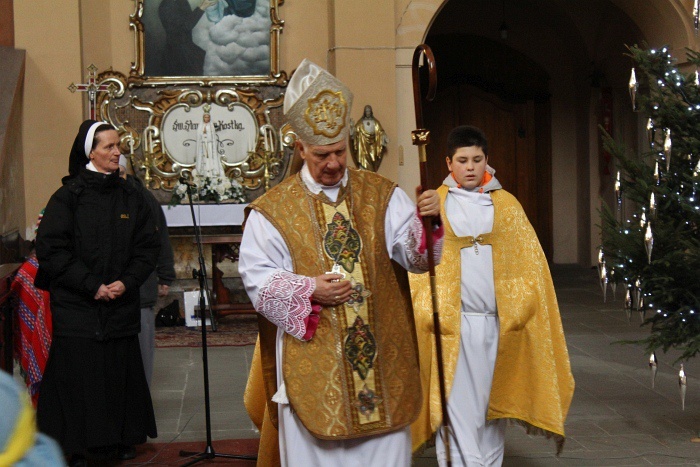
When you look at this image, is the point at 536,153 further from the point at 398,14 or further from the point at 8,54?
the point at 8,54

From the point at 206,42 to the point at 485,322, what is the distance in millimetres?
7649

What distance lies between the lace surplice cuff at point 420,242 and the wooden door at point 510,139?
488 inches

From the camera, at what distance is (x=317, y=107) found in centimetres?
397

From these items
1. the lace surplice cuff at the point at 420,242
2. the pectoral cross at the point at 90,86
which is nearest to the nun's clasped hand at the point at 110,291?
the lace surplice cuff at the point at 420,242

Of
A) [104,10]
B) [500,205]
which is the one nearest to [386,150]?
[104,10]

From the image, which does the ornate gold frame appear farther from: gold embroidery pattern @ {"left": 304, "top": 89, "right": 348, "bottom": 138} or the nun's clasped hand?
gold embroidery pattern @ {"left": 304, "top": 89, "right": 348, "bottom": 138}

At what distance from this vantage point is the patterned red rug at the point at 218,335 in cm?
979

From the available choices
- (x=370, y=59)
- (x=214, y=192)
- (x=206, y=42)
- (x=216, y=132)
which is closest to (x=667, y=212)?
(x=370, y=59)

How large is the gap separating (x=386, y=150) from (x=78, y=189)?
21.3 feet

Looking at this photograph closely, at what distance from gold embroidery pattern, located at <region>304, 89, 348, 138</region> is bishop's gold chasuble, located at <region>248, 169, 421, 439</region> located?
10.4 inches

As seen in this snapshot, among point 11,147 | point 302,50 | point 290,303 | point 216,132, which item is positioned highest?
point 302,50

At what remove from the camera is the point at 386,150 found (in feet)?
38.2

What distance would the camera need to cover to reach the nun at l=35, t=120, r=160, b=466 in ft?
17.7

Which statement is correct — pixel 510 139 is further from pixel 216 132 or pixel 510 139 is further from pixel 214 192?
pixel 214 192
